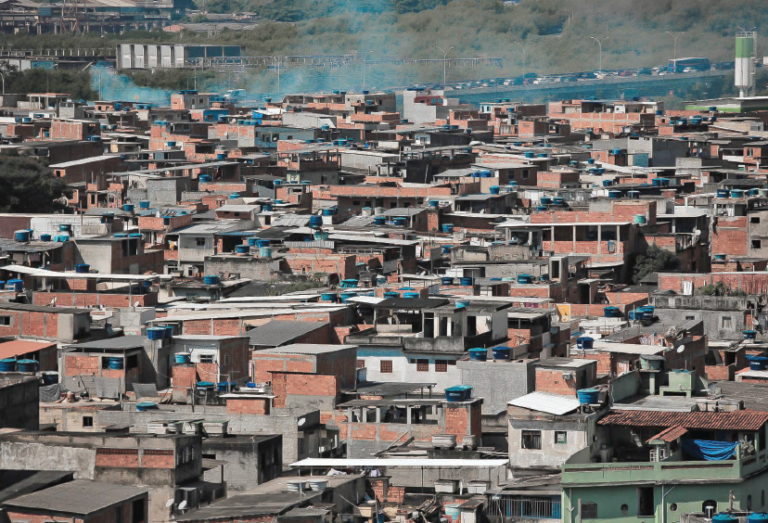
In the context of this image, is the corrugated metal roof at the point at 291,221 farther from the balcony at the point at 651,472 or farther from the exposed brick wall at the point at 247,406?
the balcony at the point at 651,472

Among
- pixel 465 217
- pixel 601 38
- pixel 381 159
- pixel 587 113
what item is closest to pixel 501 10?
pixel 601 38

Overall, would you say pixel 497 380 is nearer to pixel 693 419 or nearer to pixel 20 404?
pixel 693 419

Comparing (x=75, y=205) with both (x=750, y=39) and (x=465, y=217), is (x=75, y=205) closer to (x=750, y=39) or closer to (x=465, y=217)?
(x=465, y=217)

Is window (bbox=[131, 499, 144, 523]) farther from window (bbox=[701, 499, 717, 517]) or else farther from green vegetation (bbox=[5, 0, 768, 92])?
green vegetation (bbox=[5, 0, 768, 92])

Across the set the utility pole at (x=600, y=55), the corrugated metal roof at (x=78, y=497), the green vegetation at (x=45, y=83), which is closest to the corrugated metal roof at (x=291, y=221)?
the corrugated metal roof at (x=78, y=497)

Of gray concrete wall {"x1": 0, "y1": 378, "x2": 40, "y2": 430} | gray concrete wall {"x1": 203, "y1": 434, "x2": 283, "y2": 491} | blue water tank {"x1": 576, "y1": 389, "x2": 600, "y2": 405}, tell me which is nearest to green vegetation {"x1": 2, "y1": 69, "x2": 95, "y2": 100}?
gray concrete wall {"x1": 0, "y1": 378, "x2": 40, "y2": 430}

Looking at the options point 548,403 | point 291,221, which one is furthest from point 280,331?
point 291,221
